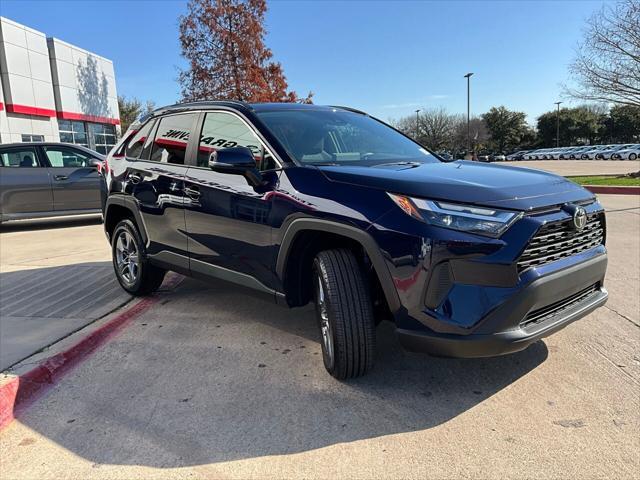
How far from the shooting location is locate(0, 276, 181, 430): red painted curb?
9.48ft

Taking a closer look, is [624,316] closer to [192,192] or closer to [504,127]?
[192,192]

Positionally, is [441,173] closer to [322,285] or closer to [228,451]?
[322,285]

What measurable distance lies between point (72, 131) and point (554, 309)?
1184 inches

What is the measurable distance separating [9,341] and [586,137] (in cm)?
8902

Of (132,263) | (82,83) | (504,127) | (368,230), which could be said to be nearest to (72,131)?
(82,83)

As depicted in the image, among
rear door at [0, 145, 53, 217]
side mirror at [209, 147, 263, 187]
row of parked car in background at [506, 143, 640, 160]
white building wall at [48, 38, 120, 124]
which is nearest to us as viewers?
side mirror at [209, 147, 263, 187]

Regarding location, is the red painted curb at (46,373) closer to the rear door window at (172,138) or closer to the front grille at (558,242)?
the rear door window at (172,138)

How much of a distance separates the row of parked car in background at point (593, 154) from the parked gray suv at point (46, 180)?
53428 mm

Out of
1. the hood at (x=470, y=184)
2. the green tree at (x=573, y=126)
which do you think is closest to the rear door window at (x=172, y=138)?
the hood at (x=470, y=184)

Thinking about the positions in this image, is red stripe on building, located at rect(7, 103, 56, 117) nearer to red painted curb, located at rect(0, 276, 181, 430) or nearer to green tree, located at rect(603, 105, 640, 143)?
red painted curb, located at rect(0, 276, 181, 430)

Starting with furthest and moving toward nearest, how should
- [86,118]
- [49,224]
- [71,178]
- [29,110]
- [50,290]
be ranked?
1. [86,118]
2. [29,110]
3. [49,224]
4. [71,178]
5. [50,290]

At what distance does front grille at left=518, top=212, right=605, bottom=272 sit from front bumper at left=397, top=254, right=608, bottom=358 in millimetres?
93

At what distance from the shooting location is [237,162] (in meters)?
3.11

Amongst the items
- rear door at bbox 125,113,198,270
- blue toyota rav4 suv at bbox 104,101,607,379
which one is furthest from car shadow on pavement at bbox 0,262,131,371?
blue toyota rav4 suv at bbox 104,101,607,379
